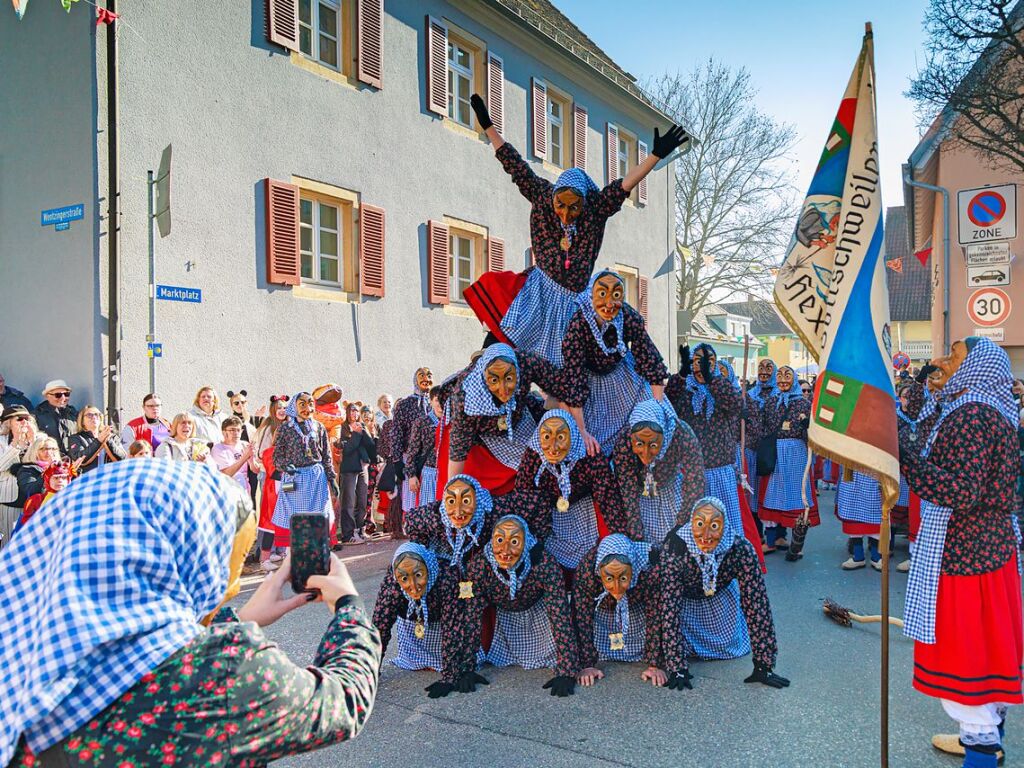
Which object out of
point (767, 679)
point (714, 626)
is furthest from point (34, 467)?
point (767, 679)

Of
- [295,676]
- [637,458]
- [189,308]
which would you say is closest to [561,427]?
[637,458]

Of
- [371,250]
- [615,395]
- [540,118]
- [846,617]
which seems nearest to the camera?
[615,395]

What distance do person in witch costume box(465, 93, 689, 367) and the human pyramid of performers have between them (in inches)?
0.4

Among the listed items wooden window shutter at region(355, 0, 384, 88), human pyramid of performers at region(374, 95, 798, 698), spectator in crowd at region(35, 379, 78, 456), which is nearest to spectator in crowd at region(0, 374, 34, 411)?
spectator in crowd at region(35, 379, 78, 456)

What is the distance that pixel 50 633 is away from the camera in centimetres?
145

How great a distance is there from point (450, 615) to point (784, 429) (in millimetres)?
5398

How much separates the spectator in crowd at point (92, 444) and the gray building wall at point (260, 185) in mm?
1934

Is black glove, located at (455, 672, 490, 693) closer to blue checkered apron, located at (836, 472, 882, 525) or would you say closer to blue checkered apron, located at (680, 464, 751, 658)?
blue checkered apron, located at (680, 464, 751, 658)

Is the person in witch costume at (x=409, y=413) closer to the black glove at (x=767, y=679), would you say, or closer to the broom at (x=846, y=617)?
the broom at (x=846, y=617)

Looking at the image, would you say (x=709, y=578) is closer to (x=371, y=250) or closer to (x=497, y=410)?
(x=497, y=410)

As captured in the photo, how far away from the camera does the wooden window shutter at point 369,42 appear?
12.6 meters

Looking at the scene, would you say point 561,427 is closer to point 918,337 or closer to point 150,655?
point 150,655

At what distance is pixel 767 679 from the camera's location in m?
4.51

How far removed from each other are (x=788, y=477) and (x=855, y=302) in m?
5.88
